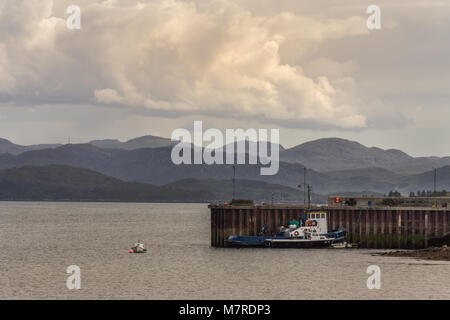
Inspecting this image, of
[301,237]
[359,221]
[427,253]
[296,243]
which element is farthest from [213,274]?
[359,221]

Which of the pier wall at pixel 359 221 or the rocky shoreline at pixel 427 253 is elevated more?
the pier wall at pixel 359 221

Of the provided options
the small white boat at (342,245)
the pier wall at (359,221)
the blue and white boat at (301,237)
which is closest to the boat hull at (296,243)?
the blue and white boat at (301,237)

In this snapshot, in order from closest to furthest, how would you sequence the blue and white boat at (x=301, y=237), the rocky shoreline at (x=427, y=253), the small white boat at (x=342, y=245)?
the rocky shoreline at (x=427, y=253), the blue and white boat at (x=301, y=237), the small white boat at (x=342, y=245)

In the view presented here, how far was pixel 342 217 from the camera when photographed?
121m

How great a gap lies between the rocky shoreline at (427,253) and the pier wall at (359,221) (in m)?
8.69

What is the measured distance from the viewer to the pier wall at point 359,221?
119125mm

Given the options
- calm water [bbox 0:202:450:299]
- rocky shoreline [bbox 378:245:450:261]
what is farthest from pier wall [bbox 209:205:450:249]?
rocky shoreline [bbox 378:245:450:261]

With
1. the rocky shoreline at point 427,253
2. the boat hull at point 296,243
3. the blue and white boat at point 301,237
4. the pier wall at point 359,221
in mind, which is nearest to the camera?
the rocky shoreline at point 427,253

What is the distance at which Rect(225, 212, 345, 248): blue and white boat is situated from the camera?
389ft

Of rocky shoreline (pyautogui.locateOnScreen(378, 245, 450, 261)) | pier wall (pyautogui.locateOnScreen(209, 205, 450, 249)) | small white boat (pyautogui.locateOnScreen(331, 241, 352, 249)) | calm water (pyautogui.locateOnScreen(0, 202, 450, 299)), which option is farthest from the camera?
small white boat (pyautogui.locateOnScreen(331, 241, 352, 249))

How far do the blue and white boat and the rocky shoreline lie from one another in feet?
34.7

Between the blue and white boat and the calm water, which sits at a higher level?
the blue and white boat

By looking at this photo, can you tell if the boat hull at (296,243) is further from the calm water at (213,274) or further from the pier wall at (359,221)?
the pier wall at (359,221)

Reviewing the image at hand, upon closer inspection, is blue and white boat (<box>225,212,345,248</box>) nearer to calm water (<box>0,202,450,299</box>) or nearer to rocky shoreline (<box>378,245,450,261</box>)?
calm water (<box>0,202,450,299</box>)
